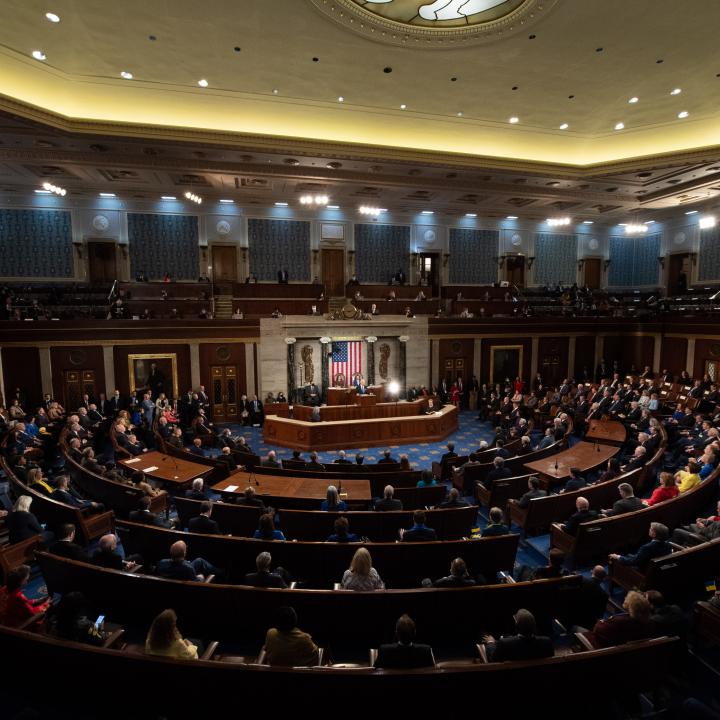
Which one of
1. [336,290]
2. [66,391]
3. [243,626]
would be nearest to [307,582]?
[243,626]

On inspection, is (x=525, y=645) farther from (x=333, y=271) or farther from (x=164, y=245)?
(x=164, y=245)

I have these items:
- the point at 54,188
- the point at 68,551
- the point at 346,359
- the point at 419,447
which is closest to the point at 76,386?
the point at 54,188

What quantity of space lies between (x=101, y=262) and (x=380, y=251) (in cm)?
1090

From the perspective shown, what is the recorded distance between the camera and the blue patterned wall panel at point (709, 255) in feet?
59.6

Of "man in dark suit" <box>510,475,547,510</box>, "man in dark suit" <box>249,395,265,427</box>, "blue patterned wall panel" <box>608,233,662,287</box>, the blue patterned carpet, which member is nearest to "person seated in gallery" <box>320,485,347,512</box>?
"man in dark suit" <box>510,475,547,510</box>

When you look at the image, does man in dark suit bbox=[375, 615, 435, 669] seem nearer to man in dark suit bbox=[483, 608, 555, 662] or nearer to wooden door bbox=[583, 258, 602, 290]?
man in dark suit bbox=[483, 608, 555, 662]

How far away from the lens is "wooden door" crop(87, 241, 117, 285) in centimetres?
1689

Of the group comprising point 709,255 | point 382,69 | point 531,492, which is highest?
point 382,69

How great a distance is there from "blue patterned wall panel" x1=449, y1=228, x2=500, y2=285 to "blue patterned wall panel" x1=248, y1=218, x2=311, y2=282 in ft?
21.4

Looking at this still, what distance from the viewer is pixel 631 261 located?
868 inches

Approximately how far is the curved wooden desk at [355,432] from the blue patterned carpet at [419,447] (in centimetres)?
22

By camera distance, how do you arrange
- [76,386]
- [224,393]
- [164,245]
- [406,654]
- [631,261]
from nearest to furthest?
[406,654] → [76,386] → [224,393] → [164,245] → [631,261]

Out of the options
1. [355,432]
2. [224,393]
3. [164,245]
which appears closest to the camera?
[355,432]

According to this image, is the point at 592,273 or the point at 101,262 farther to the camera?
the point at 592,273
